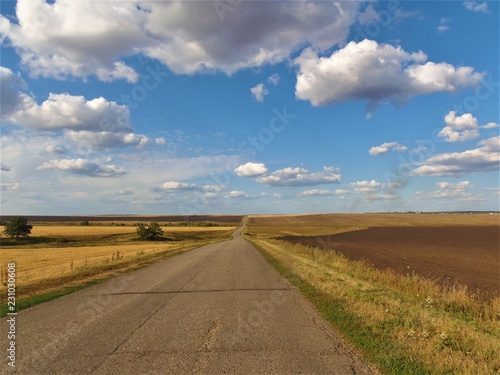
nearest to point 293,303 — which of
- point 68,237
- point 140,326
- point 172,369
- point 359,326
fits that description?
point 359,326

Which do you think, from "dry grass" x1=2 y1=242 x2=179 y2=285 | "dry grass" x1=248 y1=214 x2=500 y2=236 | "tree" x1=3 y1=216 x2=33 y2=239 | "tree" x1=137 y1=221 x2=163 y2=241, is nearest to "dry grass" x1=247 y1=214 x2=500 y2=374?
"dry grass" x1=2 y1=242 x2=179 y2=285

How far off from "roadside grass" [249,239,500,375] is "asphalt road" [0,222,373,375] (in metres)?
0.56

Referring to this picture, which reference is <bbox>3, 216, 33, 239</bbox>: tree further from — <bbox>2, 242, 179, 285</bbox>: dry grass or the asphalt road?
the asphalt road

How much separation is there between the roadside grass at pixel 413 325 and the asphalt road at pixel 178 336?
1.85 ft

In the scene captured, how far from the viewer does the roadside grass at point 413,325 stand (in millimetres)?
6490

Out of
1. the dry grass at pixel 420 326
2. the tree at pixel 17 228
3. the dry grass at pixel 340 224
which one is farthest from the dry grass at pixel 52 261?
the dry grass at pixel 340 224

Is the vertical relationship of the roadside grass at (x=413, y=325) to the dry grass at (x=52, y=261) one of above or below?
above

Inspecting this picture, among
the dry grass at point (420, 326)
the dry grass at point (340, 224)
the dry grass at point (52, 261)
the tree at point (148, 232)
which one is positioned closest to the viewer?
the dry grass at point (420, 326)

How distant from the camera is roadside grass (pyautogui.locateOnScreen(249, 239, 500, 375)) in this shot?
6.49m

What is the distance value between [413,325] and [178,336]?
5.50 metres

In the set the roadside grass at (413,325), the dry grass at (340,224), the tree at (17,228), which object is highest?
the tree at (17,228)

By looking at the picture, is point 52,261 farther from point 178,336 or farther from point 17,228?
point 17,228

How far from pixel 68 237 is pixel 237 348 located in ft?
269

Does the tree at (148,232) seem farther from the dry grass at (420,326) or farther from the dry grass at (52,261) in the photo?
the dry grass at (420,326)
